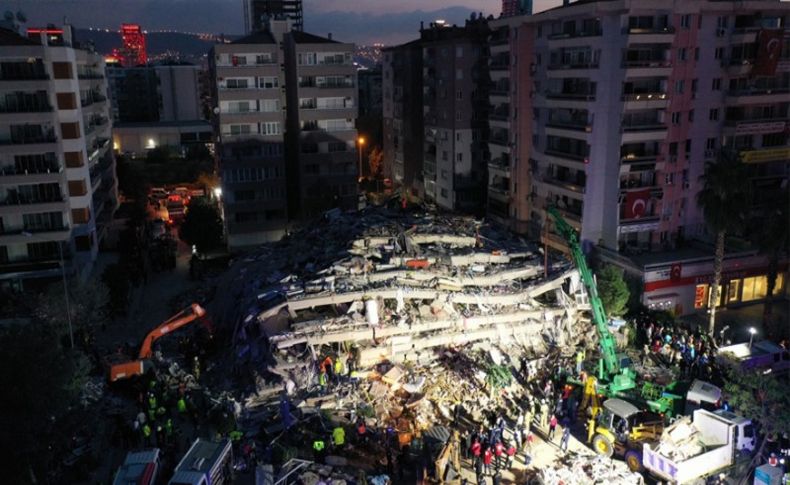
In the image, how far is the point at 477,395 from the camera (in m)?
28.8

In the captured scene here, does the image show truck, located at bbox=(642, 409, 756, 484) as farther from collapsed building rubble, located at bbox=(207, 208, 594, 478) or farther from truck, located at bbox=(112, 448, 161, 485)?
truck, located at bbox=(112, 448, 161, 485)

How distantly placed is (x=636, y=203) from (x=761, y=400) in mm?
20374

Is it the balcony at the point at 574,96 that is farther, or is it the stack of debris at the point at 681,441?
the balcony at the point at 574,96

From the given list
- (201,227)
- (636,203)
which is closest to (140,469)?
(201,227)

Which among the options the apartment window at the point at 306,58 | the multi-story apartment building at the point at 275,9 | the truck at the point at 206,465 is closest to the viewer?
the truck at the point at 206,465

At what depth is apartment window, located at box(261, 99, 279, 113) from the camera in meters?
54.7

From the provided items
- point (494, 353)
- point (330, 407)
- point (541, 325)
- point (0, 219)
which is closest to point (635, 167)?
point (541, 325)

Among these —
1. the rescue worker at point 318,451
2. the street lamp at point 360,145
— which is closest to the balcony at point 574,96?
the rescue worker at point 318,451

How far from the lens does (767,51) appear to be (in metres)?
41.4

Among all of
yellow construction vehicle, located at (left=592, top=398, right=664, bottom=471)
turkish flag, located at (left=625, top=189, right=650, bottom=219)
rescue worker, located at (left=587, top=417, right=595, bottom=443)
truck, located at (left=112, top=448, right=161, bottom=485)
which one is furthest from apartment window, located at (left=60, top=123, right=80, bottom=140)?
yellow construction vehicle, located at (left=592, top=398, right=664, bottom=471)

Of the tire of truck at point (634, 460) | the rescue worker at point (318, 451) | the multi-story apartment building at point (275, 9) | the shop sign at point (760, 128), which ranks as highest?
the multi-story apartment building at point (275, 9)

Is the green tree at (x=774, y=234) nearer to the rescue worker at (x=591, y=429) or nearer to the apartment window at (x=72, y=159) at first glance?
the rescue worker at (x=591, y=429)

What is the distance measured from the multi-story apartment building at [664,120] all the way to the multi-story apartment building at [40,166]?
33.4 metres

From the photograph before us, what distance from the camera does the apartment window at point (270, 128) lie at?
55.1 metres
